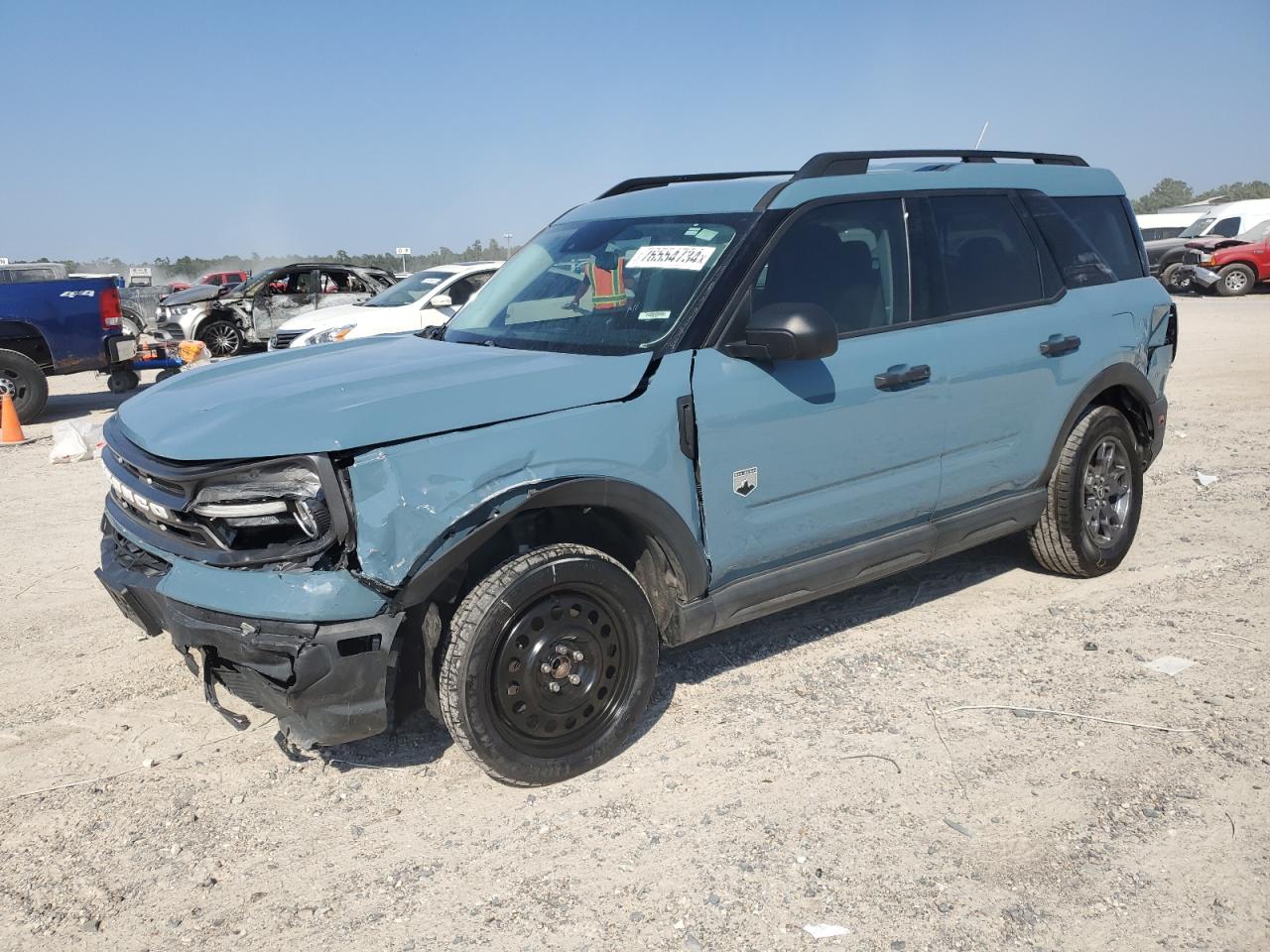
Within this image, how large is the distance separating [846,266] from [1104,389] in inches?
70.3

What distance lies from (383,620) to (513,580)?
41cm

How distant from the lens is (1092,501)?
17.4ft

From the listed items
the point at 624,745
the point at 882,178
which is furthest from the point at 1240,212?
the point at 624,745

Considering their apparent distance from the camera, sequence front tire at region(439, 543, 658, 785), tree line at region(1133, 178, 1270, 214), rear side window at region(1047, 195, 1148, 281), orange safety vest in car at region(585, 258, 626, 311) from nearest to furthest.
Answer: front tire at region(439, 543, 658, 785)
orange safety vest in car at region(585, 258, 626, 311)
rear side window at region(1047, 195, 1148, 281)
tree line at region(1133, 178, 1270, 214)

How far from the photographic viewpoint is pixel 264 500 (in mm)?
3115

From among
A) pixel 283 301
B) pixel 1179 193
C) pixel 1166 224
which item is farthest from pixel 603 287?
pixel 1179 193

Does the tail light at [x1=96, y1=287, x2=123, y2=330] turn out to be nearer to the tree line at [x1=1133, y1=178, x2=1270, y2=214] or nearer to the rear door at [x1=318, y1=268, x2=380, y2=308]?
the rear door at [x1=318, y1=268, x2=380, y2=308]

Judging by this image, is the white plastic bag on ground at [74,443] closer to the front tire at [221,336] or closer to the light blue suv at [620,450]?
the light blue suv at [620,450]

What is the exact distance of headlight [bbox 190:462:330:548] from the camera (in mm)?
3070

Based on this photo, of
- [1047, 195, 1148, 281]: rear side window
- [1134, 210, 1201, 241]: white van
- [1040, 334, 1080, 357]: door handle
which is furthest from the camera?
[1134, 210, 1201, 241]: white van

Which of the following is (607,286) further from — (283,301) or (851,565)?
(283,301)

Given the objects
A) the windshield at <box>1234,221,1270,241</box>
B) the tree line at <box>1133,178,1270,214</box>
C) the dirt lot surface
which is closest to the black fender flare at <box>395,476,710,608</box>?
the dirt lot surface

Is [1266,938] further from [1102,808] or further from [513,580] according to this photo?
[513,580]

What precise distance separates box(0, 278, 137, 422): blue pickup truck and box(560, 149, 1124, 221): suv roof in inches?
361
